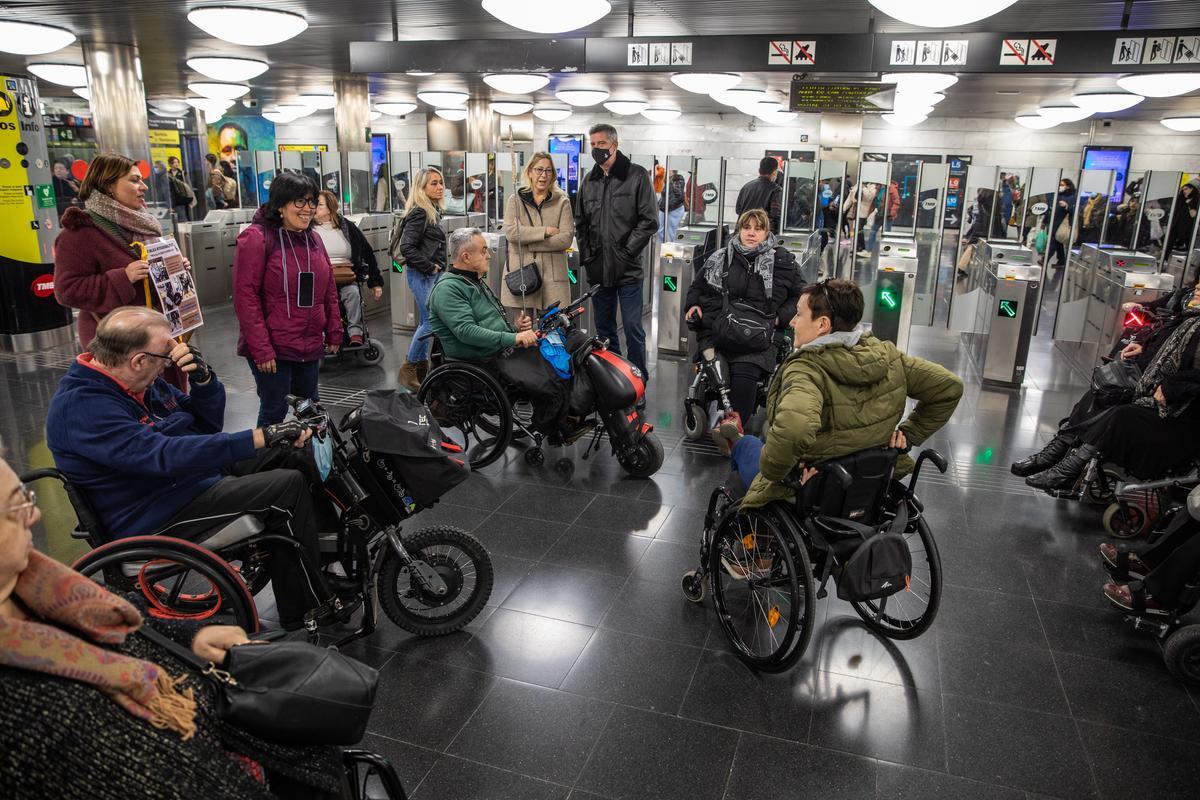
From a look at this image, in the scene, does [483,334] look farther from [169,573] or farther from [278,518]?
[169,573]

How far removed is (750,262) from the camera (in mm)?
5121

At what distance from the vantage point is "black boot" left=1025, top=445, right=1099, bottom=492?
4562 mm

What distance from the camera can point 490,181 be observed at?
1331 centimetres

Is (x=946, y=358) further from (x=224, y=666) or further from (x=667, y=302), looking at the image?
(x=224, y=666)

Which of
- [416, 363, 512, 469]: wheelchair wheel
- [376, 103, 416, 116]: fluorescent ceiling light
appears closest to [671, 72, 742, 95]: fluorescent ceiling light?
[416, 363, 512, 469]: wheelchair wheel

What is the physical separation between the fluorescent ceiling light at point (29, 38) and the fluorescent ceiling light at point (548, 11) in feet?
16.5

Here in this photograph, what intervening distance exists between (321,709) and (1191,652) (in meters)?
3.16

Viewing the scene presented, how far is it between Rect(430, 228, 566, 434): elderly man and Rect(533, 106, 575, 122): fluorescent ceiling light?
1442 centimetres

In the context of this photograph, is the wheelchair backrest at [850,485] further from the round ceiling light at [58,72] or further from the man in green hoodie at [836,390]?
the round ceiling light at [58,72]

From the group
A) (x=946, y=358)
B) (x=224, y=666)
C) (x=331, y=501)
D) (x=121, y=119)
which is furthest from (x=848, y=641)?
(x=121, y=119)

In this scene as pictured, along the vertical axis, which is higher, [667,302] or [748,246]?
[748,246]

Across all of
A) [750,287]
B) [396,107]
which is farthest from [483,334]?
[396,107]

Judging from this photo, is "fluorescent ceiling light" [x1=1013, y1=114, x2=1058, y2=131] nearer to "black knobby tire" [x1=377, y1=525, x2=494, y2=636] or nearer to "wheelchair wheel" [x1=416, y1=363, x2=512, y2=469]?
"wheelchair wheel" [x1=416, y1=363, x2=512, y2=469]

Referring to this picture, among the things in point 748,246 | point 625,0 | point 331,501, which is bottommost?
point 331,501
